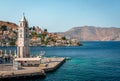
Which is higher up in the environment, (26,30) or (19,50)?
(26,30)

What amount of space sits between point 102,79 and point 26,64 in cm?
2412

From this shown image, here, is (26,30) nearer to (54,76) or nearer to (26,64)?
(26,64)

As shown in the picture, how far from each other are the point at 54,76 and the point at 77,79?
6.86 m

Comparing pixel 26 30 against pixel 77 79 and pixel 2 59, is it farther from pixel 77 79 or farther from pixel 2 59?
pixel 77 79

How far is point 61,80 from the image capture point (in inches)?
2704

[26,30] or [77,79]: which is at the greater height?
[26,30]

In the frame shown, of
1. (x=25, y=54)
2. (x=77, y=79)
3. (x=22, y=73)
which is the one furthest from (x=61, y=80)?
(x=25, y=54)

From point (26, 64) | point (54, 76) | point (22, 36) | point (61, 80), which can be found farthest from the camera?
point (22, 36)

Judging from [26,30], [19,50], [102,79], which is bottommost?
[102,79]

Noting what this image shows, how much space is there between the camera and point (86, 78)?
2820 inches

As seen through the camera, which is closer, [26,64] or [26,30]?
[26,64]

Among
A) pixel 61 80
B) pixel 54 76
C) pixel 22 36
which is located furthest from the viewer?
pixel 22 36

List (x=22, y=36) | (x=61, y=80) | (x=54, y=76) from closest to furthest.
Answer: (x=61, y=80), (x=54, y=76), (x=22, y=36)

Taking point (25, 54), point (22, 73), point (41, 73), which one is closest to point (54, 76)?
point (41, 73)
